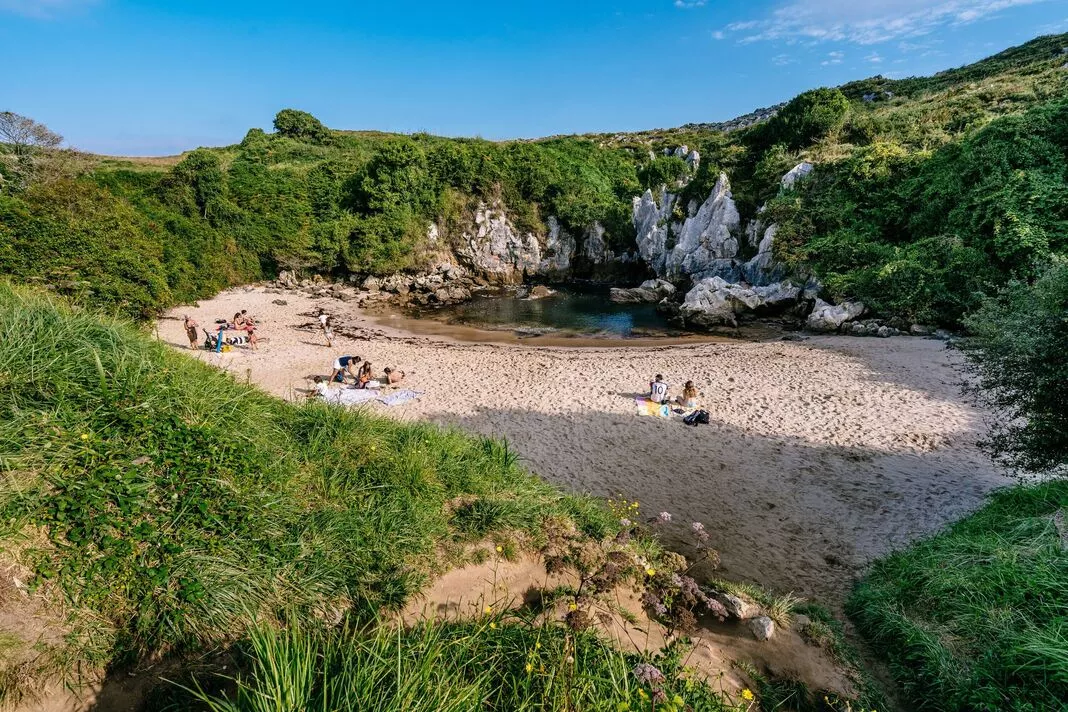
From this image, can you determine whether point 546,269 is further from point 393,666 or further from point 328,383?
point 393,666

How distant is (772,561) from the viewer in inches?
257

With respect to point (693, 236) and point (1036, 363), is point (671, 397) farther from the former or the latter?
point (693, 236)

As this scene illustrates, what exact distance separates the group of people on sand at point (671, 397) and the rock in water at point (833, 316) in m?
12.2

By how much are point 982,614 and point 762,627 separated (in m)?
1.91

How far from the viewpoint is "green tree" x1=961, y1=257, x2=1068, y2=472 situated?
5.93 meters

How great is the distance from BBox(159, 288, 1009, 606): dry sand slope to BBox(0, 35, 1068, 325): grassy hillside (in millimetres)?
4436

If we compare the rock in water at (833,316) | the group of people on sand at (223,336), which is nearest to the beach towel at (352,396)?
the group of people on sand at (223,336)

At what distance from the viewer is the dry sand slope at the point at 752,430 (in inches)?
289

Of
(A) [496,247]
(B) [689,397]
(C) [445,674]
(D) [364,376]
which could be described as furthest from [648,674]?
(A) [496,247]

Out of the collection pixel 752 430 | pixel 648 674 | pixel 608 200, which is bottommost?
pixel 752 430

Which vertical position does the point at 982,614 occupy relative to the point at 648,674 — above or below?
below

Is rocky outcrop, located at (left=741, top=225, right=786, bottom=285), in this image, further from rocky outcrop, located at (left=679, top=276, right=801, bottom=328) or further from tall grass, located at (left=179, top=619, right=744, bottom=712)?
tall grass, located at (left=179, top=619, right=744, bottom=712)

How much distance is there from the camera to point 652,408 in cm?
1230

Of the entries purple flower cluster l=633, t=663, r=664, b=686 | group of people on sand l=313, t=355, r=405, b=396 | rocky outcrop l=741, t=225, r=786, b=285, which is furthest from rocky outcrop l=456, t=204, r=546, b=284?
purple flower cluster l=633, t=663, r=664, b=686
